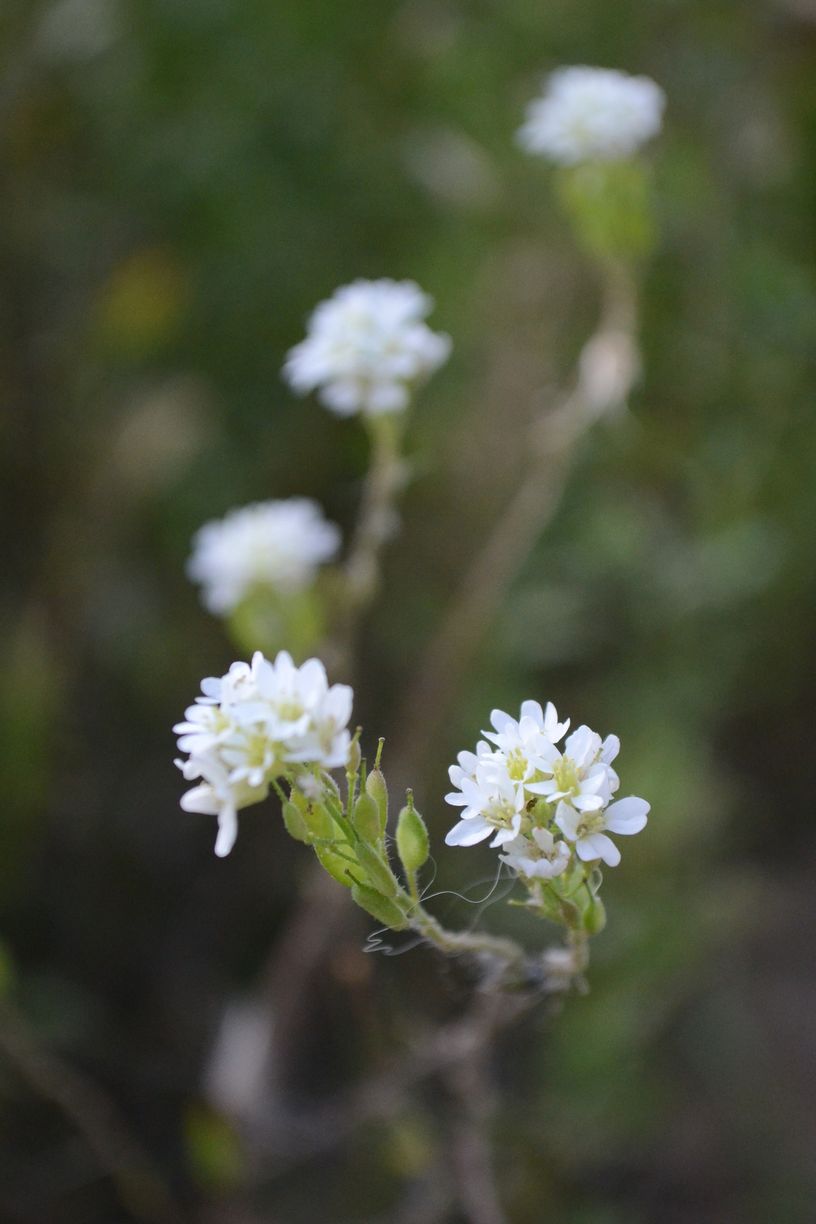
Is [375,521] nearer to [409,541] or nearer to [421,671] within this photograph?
[421,671]

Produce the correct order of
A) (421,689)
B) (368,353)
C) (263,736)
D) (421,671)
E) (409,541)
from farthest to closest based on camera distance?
(409,541) → (421,671) → (421,689) → (368,353) → (263,736)

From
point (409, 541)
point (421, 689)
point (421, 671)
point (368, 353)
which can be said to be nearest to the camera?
point (368, 353)

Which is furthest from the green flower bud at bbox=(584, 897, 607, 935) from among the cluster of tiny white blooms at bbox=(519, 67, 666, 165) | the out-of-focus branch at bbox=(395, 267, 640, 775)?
the cluster of tiny white blooms at bbox=(519, 67, 666, 165)

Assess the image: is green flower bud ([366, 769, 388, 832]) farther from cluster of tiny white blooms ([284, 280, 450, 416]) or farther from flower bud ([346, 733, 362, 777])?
cluster of tiny white blooms ([284, 280, 450, 416])

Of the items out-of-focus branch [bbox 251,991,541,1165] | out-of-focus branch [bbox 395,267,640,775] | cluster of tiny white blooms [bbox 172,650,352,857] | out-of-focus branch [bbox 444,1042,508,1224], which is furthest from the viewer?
out-of-focus branch [bbox 395,267,640,775]

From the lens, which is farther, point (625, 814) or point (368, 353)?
point (368, 353)

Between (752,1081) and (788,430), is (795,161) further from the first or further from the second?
(752,1081)

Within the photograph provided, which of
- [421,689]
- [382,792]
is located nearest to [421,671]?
[421,689]

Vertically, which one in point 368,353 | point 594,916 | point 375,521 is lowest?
point 594,916
